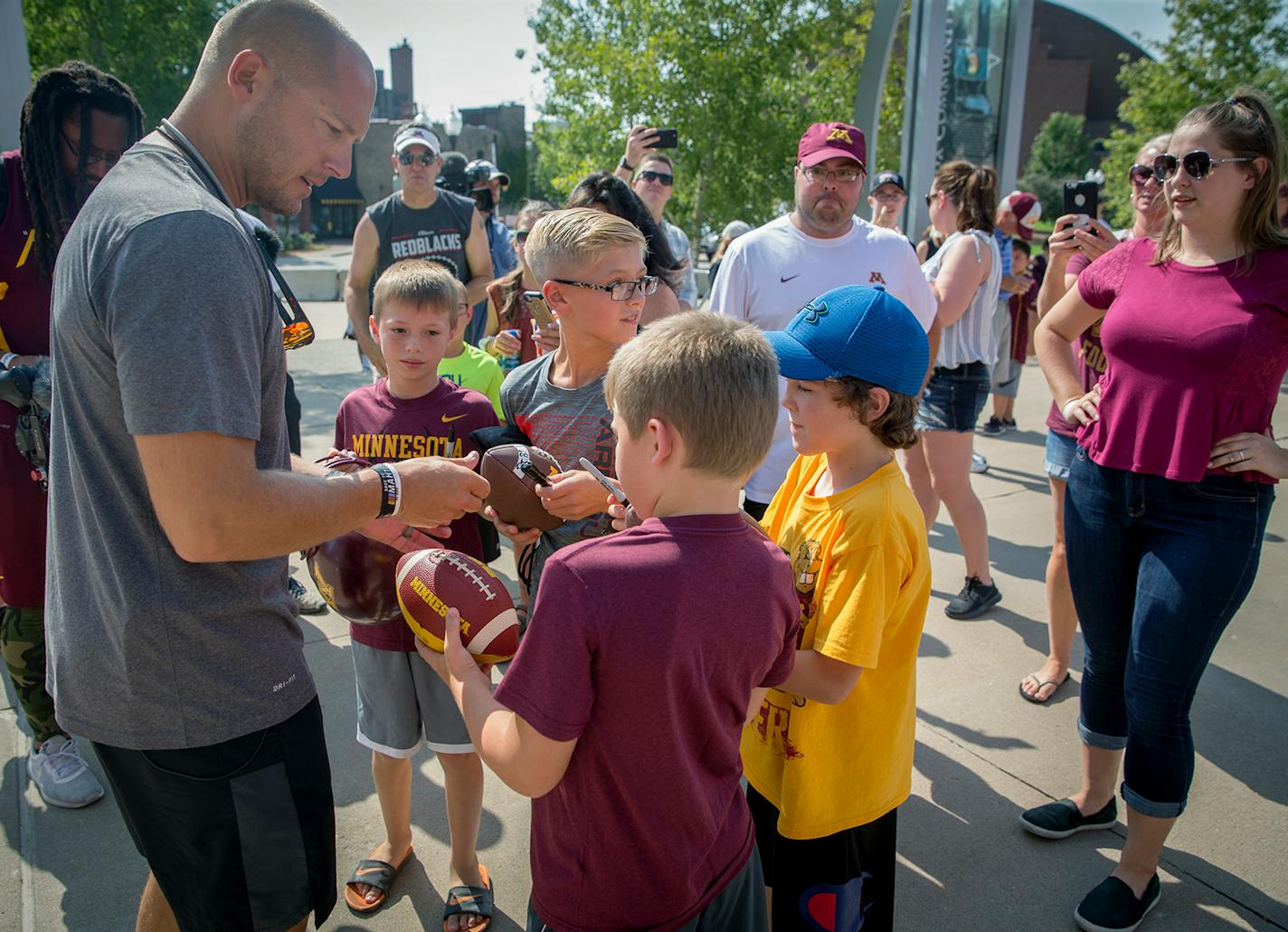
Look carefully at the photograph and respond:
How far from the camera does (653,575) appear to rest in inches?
57.2

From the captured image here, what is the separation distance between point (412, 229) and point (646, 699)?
4.41 m

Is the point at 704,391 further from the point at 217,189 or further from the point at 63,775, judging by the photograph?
the point at 63,775

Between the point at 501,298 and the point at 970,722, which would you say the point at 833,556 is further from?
Answer: the point at 501,298

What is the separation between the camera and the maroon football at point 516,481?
2.28 m

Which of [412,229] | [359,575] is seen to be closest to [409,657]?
[359,575]

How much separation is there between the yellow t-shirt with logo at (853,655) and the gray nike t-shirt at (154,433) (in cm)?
117

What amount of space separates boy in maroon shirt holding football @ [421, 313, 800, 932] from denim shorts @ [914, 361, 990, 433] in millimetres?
3523

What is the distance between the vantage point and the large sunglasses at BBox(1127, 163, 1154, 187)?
3549mm

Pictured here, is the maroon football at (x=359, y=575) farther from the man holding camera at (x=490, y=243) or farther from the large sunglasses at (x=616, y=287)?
the man holding camera at (x=490, y=243)

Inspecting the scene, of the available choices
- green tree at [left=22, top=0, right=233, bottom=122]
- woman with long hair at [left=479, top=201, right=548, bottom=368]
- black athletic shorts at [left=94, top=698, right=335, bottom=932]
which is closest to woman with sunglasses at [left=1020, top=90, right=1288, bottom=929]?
black athletic shorts at [left=94, top=698, right=335, bottom=932]

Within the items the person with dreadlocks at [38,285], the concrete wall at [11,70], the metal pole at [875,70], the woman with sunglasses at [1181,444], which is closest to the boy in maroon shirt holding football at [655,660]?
the woman with sunglasses at [1181,444]

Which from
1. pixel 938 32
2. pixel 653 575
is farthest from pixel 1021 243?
pixel 653 575

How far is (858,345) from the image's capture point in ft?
6.81

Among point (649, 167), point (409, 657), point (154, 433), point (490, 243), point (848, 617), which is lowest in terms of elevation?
point (409, 657)
